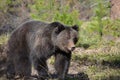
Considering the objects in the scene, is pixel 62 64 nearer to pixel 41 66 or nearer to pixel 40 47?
pixel 41 66

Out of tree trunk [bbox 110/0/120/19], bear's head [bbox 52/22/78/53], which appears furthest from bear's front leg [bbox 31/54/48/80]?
tree trunk [bbox 110/0/120/19]

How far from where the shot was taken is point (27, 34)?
6746 millimetres

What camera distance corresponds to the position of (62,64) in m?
6.23

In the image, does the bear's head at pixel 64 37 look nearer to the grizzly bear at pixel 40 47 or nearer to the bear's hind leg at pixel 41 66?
the grizzly bear at pixel 40 47

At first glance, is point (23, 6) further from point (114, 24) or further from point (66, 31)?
point (66, 31)

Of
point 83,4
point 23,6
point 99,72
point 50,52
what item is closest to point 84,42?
point 99,72

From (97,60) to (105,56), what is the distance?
0.38 meters

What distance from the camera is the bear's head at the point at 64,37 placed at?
594cm

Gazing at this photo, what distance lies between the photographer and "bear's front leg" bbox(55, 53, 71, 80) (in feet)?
20.3

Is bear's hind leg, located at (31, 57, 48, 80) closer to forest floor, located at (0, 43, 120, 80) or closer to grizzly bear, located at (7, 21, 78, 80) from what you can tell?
grizzly bear, located at (7, 21, 78, 80)

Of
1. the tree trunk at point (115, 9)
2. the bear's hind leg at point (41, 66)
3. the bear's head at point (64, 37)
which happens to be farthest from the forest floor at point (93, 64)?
the tree trunk at point (115, 9)

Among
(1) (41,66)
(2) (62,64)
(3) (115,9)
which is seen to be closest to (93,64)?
(2) (62,64)

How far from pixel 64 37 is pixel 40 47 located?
0.50 metres

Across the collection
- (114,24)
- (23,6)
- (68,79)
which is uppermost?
(23,6)
